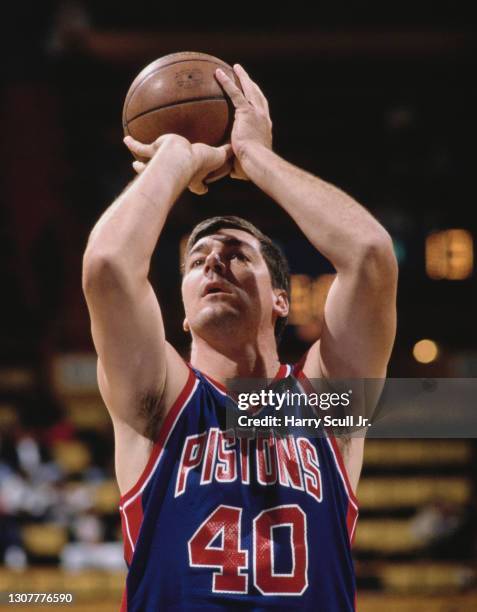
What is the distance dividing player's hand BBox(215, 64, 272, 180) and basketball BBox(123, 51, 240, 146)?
0.08 ft

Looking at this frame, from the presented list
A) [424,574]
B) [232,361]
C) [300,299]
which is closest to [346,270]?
[232,361]

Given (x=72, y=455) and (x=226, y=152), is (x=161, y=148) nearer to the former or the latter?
(x=226, y=152)

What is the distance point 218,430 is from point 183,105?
100cm

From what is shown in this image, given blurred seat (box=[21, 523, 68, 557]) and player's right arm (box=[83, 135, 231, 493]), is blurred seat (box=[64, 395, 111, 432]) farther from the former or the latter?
player's right arm (box=[83, 135, 231, 493])

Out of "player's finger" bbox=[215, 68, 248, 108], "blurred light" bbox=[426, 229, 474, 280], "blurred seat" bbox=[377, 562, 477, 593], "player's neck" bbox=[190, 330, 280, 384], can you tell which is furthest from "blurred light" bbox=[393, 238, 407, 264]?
"player's neck" bbox=[190, 330, 280, 384]

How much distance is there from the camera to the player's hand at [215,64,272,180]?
8.62 ft

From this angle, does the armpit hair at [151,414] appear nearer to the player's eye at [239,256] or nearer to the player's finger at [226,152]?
the player's eye at [239,256]

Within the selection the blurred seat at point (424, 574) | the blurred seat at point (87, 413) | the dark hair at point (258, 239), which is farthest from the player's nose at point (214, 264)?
the blurred seat at point (87, 413)

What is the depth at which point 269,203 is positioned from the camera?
12148 millimetres

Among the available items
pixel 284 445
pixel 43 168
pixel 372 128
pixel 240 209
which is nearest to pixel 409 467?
pixel 240 209

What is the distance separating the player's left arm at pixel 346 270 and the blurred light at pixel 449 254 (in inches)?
377

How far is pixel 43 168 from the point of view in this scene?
13430 mm

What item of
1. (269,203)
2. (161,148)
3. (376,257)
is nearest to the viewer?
(376,257)

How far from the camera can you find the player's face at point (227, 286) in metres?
2.55
